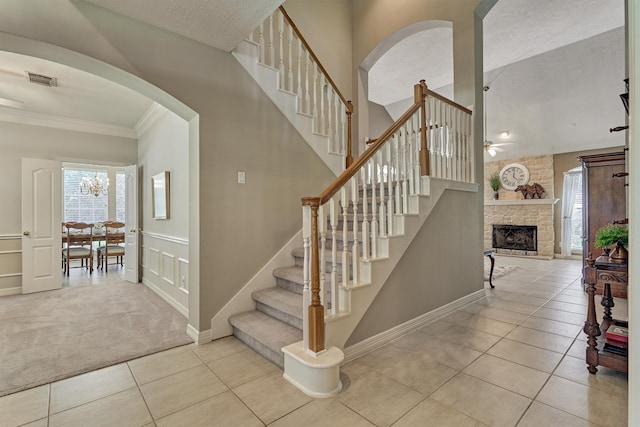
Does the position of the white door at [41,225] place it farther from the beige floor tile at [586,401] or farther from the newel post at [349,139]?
the beige floor tile at [586,401]

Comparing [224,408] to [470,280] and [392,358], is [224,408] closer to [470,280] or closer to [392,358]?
[392,358]

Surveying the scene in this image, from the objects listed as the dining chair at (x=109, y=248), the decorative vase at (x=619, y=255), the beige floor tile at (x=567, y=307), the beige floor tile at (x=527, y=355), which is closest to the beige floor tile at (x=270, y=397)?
the beige floor tile at (x=527, y=355)

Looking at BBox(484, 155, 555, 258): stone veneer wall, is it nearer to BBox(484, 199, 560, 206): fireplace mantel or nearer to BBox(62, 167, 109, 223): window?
BBox(484, 199, 560, 206): fireplace mantel

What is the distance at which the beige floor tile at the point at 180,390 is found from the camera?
183 cm

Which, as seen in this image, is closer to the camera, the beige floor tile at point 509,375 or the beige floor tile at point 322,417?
the beige floor tile at point 322,417

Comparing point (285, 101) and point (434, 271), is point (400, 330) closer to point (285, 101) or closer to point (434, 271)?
point (434, 271)

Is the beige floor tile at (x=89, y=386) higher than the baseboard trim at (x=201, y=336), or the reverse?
the baseboard trim at (x=201, y=336)

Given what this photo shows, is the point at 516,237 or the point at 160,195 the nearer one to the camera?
the point at 160,195

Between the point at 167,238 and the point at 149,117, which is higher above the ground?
the point at 149,117

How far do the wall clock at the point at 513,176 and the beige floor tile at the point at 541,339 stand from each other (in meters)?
7.00

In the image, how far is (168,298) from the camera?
3996 mm

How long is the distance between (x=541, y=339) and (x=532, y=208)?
6730mm

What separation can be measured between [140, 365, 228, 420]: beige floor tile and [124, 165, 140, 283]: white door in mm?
3658

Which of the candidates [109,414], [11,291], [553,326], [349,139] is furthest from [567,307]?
[11,291]
